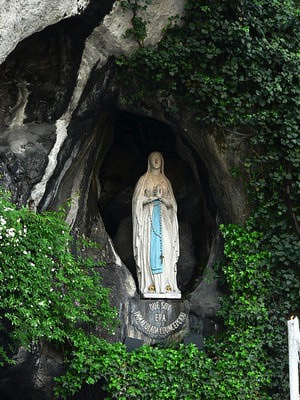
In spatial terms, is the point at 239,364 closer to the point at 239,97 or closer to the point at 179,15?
the point at 239,97

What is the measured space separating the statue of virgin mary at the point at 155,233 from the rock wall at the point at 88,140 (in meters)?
0.24

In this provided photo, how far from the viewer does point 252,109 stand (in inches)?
373

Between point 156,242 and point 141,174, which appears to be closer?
point 156,242

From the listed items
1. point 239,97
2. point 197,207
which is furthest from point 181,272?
point 239,97

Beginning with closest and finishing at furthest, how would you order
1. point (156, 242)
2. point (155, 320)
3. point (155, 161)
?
1. point (155, 320)
2. point (156, 242)
3. point (155, 161)

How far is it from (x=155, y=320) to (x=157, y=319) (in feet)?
0.09

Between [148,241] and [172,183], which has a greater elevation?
[172,183]

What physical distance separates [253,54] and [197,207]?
2.34 m

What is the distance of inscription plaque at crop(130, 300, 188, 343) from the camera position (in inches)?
369

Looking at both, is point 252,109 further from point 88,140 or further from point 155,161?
point 88,140

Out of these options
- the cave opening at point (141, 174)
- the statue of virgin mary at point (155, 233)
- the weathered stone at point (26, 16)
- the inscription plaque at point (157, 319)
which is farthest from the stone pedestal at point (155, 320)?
the weathered stone at point (26, 16)

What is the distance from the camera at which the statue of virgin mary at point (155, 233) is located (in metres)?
9.55

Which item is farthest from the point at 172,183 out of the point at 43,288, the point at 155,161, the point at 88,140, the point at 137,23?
the point at 43,288

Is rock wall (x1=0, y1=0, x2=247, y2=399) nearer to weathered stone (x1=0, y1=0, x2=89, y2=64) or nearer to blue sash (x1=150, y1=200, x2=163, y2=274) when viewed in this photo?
weathered stone (x1=0, y1=0, x2=89, y2=64)
